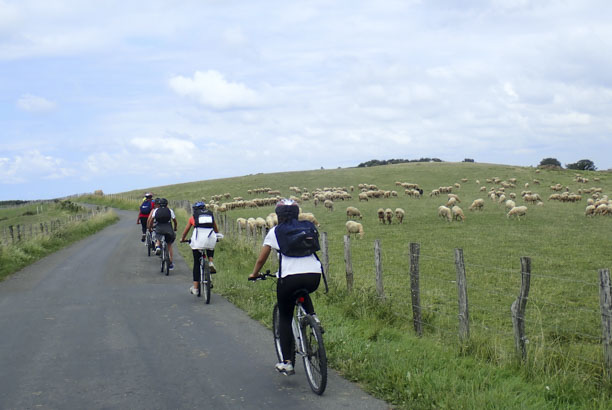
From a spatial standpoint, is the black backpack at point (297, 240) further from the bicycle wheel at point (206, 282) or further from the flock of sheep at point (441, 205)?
the flock of sheep at point (441, 205)

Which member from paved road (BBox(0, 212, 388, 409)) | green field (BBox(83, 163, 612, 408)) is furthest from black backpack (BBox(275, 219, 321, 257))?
green field (BBox(83, 163, 612, 408))

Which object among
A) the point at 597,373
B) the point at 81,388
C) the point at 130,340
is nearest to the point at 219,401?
the point at 81,388

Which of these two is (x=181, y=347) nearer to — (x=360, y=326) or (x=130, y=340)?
(x=130, y=340)

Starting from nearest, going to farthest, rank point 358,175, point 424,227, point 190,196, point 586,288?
1. point 586,288
2. point 424,227
3. point 190,196
4. point 358,175

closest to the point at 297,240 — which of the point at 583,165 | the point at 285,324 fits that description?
the point at 285,324

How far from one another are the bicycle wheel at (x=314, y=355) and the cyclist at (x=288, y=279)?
0.22 metres

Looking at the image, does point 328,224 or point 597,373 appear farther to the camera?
point 328,224

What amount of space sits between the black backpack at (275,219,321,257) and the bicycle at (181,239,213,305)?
5.81m

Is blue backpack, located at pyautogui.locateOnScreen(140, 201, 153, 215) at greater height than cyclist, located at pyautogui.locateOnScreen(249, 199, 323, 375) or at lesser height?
greater

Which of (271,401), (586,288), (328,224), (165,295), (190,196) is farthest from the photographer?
(190,196)

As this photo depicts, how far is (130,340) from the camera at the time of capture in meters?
8.76

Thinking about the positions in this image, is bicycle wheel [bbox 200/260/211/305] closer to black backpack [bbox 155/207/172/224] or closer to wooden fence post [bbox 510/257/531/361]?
black backpack [bbox 155/207/172/224]

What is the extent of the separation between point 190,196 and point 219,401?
75.8 meters

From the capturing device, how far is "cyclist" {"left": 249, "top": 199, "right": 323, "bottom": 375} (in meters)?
6.24
